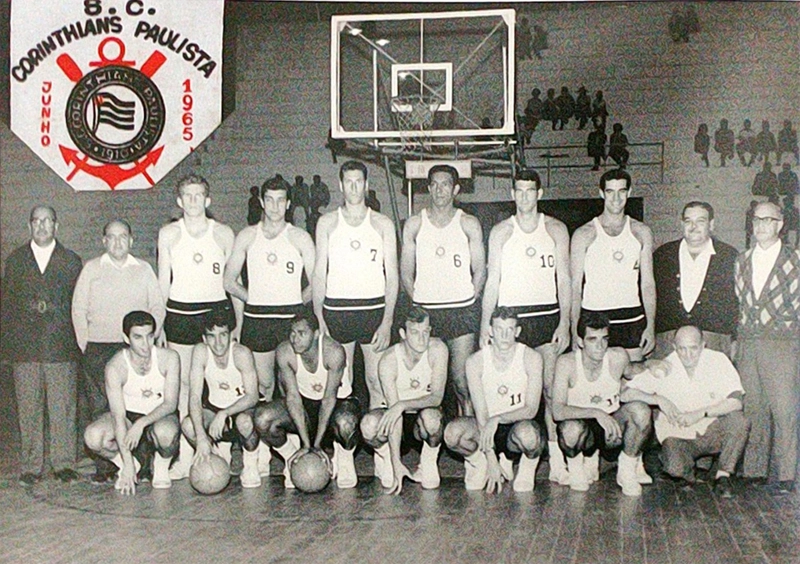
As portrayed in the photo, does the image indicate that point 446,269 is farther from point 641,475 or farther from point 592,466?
point 641,475

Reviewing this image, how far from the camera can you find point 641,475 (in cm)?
496

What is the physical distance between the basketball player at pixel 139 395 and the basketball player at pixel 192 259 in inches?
6.6

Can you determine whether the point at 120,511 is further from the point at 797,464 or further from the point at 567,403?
the point at 797,464

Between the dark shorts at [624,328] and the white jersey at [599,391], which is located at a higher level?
the dark shorts at [624,328]

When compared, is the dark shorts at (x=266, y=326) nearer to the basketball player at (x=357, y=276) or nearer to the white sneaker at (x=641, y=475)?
the basketball player at (x=357, y=276)

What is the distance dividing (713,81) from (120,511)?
375cm

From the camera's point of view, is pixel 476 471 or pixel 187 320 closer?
pixel 476 471

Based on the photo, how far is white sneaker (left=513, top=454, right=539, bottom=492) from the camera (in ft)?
16.3

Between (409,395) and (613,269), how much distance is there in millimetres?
1286

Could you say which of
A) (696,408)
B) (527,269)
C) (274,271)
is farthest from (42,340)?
(696,408)

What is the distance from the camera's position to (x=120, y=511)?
15.8 ft

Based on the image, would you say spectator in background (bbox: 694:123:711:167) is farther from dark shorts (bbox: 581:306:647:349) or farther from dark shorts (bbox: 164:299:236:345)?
dark shorts (bbox: 164:299:236:345)

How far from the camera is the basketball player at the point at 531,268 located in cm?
502

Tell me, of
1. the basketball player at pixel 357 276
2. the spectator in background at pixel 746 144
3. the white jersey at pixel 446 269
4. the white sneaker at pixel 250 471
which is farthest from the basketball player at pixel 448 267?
the spectator in background at pixel 746 144
